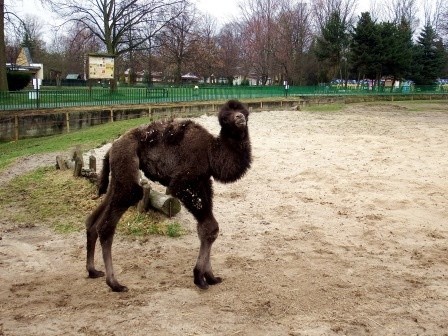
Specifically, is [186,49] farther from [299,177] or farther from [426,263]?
[426,263]

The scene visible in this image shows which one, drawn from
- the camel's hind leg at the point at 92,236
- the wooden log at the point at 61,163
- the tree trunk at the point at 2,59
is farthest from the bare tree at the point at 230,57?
the camel's hind leg at the point at 92,236

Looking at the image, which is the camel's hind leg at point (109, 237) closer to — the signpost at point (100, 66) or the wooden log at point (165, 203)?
the wooden log at point (165, 203)

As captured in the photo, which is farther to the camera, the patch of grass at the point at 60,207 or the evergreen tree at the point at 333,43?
the evergreen tree at the point at 333,43

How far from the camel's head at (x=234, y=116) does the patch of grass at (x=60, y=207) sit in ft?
8.93

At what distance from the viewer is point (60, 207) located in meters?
8.53

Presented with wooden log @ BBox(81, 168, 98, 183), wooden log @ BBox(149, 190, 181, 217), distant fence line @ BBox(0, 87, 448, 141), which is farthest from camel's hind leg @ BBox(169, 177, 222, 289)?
distant fence line @ BBox(0, 87, 448, 141)

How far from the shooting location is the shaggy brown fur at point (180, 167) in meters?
5.02

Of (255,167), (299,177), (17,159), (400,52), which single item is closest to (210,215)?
(299,177)

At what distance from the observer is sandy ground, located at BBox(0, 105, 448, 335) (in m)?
4.52

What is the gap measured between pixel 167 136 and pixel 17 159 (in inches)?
422

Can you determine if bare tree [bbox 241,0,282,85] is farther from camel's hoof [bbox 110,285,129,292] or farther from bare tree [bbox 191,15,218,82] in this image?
camel's hoof [bbox 110,285,129,292]

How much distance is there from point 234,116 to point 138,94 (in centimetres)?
2691

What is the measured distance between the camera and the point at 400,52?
55.5 m

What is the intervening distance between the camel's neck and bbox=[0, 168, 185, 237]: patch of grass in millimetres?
2356
